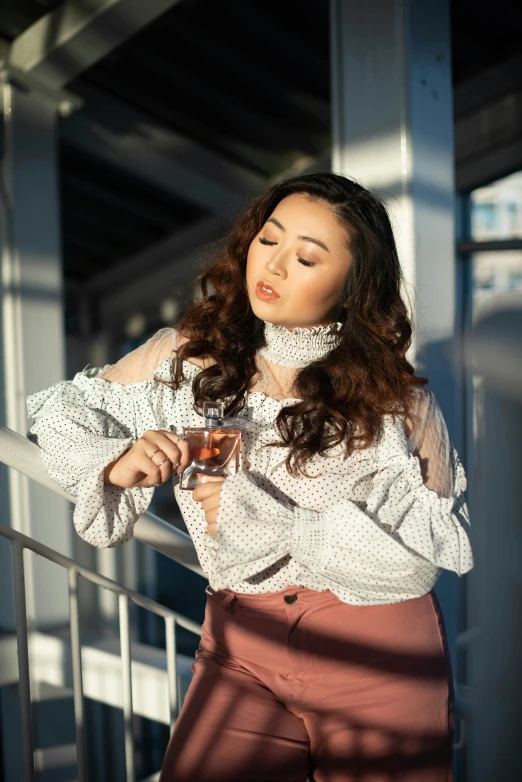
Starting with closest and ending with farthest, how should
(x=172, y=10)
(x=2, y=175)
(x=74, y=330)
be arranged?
(x=172, y=10) → (x=2, y=175) → (x=74, y=330)

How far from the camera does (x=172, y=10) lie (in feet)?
10.0

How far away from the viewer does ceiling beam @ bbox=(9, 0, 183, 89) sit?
270 cm

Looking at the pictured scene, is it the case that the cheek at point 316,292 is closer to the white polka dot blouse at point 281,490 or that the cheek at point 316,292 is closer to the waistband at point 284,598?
the white polka dot blouse at point 281,490

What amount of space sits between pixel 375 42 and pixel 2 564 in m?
1.96

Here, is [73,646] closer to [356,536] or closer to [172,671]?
[172,671]

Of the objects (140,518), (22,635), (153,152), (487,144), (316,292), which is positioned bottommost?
(22,635)

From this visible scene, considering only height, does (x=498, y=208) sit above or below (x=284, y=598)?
above

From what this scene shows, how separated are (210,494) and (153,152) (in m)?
3.21

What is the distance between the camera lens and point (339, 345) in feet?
5.22

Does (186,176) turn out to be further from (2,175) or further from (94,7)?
(94,7)

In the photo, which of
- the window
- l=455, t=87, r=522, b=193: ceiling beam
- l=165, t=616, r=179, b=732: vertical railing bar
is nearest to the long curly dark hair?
l=165, t=616, r=179, b=732: vertical railing bar

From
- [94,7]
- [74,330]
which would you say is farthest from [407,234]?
[74,330]

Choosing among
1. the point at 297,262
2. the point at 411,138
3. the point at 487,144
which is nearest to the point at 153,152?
the point at 487,144

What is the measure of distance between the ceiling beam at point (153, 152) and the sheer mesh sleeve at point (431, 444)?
228 centimetres
